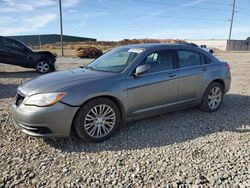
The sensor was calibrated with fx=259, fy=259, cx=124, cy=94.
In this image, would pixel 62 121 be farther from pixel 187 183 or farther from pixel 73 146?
pixel 187 183

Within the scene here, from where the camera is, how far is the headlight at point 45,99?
12.3 ft

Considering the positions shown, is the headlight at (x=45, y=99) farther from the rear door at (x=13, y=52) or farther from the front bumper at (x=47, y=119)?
the rear door at (x=13, y=52)

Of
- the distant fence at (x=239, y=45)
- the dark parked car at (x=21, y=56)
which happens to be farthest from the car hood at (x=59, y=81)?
the distant fence at (x=239, y=45)

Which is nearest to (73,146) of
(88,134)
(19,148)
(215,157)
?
(88,134)

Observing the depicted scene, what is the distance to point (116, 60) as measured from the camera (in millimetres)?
4973

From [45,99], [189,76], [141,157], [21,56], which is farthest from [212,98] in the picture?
[21,56]

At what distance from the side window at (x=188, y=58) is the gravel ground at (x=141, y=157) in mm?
1156

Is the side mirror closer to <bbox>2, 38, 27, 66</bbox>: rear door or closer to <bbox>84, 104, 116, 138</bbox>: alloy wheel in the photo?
<bbox>84, 104, 116, 138</bbox>: alloy wheel

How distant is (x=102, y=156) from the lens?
3746 mm

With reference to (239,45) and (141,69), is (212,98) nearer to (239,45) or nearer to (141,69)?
(141,69)

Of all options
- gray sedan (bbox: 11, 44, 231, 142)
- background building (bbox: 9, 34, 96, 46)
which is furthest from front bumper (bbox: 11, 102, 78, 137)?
background building (bbox: 9, 34, 96, 46)

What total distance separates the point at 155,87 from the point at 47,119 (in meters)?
1.98

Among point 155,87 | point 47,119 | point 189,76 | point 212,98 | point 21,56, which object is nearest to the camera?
point 47,119

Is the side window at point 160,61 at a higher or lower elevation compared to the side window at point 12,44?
lower
